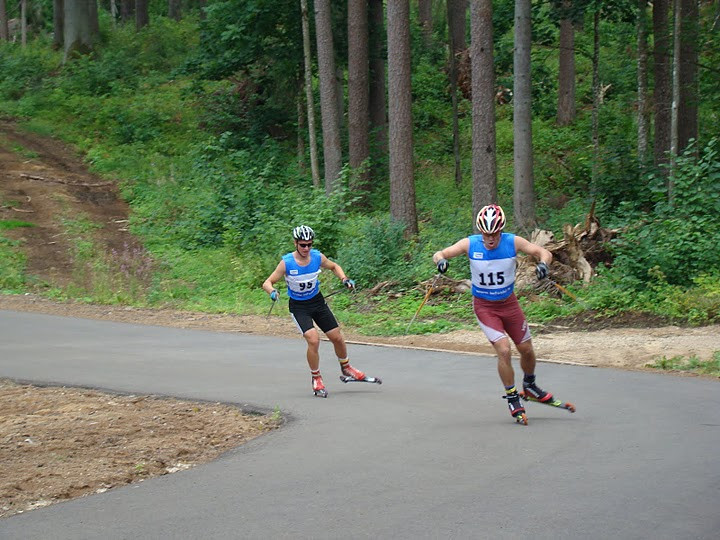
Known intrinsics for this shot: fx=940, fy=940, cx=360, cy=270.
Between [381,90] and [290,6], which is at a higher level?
[290,6]

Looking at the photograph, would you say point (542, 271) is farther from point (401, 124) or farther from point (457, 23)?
point (457, 23)

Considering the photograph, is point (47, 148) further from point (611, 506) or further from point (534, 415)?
point (611, 506)

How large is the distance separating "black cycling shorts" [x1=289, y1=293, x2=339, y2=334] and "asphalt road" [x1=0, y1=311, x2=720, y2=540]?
0.83 metres

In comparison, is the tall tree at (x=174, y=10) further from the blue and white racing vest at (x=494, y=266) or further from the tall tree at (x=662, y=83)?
the blue and white racing vest at (x=494, y=266)

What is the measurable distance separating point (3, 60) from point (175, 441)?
4357 cm

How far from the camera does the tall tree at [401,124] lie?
80.4ft

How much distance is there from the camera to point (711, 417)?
978 cm

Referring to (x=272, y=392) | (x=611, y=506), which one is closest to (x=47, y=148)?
(x=272, y=392)

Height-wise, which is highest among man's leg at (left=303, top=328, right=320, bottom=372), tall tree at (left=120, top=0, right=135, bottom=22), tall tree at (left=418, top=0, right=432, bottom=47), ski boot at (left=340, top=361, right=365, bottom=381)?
tall tree at (left=120, top=0, right=135, bottom=22)

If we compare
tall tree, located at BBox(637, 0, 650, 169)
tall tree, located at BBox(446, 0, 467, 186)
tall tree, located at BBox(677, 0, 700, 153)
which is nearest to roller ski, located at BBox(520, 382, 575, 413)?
tall tree, located at BBox(677, 0, 700, 153)

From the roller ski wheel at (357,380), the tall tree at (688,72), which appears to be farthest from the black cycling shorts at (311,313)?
the tall tree at (688,72)

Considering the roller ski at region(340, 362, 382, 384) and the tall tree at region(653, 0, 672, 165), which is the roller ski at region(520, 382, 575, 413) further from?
the tall tree at region(653, 0, 672, 165)

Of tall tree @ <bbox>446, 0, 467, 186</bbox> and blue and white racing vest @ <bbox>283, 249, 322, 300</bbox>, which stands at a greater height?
tall tree @ <bbox>446, 0, 467, 186</bbox>

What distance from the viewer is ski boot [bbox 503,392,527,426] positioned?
960 centimetres
